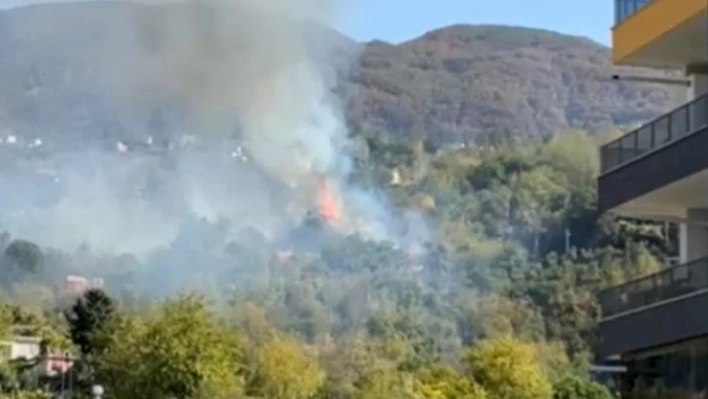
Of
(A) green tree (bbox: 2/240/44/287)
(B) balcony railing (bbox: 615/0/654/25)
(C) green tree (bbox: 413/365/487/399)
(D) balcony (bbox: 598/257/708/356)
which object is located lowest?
(D) balcony (bbox: 598/257/708/356)

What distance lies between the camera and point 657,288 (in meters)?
27.9

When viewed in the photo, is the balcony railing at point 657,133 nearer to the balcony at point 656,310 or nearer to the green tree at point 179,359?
the balcony at point 656,310

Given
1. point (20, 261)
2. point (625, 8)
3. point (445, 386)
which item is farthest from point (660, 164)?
point (20, 261)

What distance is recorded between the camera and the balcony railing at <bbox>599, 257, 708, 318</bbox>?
26.5m

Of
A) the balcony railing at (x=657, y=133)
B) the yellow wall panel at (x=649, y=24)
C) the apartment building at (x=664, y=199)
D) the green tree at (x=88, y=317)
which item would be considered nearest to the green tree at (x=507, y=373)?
the green tree at (x=88, y=317)

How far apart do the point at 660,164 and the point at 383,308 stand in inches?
4734

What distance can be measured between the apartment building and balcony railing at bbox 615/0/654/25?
14 millimetres

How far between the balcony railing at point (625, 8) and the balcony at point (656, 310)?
3650 mm

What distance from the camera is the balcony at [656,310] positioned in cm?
2622

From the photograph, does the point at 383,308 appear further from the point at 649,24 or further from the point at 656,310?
the point at 656,310

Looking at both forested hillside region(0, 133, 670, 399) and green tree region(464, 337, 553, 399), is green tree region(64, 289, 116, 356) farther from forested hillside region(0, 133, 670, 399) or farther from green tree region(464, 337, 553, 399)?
green tree region(464, 337, 553, 399)

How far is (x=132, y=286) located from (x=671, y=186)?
525ft

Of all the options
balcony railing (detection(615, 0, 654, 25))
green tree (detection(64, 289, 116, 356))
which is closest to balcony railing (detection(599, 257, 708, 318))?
balcony railing (detection(615, 0, 654, 25))

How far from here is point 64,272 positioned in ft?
617
